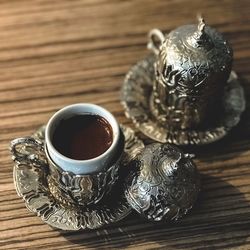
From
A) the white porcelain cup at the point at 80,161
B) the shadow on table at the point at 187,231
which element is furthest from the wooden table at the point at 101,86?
the white porcelain cup at the point at 80,161

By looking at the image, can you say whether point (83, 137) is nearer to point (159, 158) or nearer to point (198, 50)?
point (159, 158)

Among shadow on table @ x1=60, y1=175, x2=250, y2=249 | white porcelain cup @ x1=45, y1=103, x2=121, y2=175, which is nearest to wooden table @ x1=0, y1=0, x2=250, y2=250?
shadow on table @ x1=60, y1=175, x2=250, y2=249

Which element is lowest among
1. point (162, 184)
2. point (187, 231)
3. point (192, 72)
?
point (187, 231)

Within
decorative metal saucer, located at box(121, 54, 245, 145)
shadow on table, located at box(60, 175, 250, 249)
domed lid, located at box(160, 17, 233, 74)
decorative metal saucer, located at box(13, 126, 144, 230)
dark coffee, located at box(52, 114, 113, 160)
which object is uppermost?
domed lid, located at box(160, 17, 233, 74)

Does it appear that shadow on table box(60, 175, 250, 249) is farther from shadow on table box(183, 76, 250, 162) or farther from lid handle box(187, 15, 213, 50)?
lid handle box(187, 15, 213, 50)

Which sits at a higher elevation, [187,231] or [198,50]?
[198,50]

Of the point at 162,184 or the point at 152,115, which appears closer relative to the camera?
the point at 162,184

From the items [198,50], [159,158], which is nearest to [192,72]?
[198,50]
